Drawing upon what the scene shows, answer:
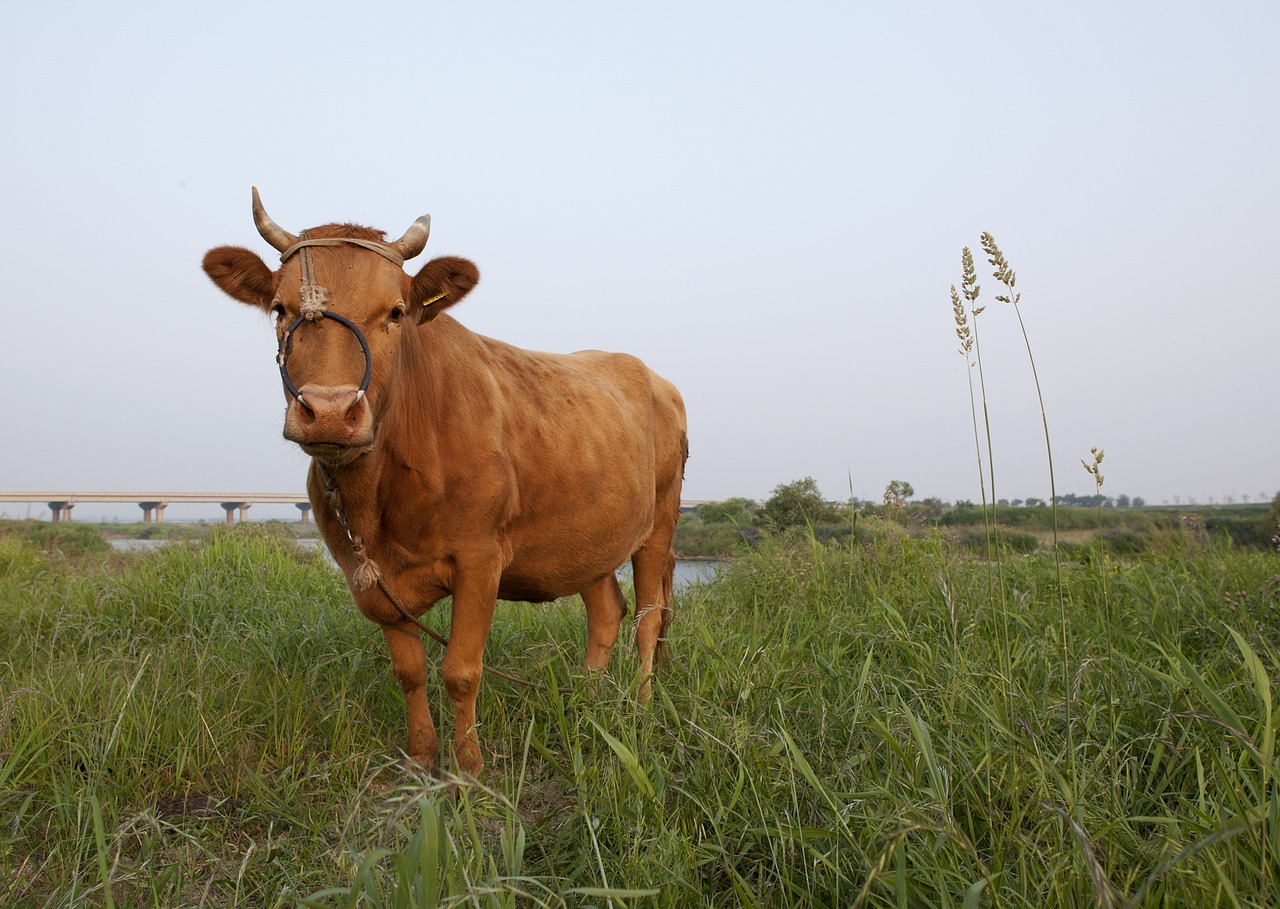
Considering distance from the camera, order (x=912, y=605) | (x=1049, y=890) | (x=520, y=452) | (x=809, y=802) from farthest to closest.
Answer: (x=912, y=605) < (x=520, y=452) < (x=809, y=802) < (x=1049, y=890)

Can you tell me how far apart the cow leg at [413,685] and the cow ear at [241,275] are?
1.74 meters

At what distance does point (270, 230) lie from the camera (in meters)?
3.82

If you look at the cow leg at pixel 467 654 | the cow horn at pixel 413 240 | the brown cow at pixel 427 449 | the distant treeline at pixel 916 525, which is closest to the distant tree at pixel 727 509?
the distant treeline at pixel 916 525

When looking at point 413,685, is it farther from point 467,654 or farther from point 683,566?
point 683,566

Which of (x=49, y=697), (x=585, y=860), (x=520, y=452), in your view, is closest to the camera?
(x=585, y=860)

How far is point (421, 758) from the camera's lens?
13.6 feet

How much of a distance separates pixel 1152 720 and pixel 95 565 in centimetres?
1052

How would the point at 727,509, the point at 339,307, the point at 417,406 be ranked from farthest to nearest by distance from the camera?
the point at 727,509, the point at 417,406, the point at 339,307

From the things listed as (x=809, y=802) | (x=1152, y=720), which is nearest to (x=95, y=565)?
(x=809, y=802)

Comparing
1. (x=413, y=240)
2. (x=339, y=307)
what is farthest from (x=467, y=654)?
(x=413, y=240)

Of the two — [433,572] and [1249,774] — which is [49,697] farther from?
[1249,774]

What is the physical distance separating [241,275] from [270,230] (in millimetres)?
363

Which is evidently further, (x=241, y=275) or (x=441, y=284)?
(x=441, y=284)

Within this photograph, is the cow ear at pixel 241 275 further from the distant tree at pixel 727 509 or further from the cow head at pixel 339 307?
the distant tree at pixel 727 509
